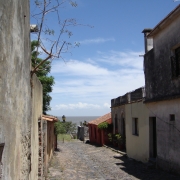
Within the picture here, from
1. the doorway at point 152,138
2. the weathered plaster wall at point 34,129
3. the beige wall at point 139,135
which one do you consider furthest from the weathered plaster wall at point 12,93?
the beige wall at point 139,135

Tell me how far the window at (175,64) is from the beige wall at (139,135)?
366cm

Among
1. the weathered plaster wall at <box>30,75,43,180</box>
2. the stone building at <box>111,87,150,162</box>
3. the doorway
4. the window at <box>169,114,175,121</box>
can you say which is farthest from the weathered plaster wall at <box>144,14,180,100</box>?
the weathered plaster wall at <box>30,75,43,180</box>

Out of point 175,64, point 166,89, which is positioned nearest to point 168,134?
point 166,89

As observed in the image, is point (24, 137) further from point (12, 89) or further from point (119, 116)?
point (119, 116)

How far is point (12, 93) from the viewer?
168 inches

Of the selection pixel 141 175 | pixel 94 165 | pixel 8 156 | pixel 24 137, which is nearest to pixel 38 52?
pixel 24 137

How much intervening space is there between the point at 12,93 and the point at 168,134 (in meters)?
9.25

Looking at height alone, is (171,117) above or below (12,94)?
below

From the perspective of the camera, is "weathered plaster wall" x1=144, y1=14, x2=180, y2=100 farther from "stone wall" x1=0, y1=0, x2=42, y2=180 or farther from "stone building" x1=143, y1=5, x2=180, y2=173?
"stone wall" x1=0, y1=0, x2=42, y2=180

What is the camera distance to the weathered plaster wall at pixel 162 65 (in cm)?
1165

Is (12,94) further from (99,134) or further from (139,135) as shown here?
(99,134)

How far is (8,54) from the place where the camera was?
155 inches

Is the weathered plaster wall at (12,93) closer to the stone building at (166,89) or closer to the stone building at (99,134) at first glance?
the stone building at (166,89)

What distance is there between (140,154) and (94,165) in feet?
8.56
